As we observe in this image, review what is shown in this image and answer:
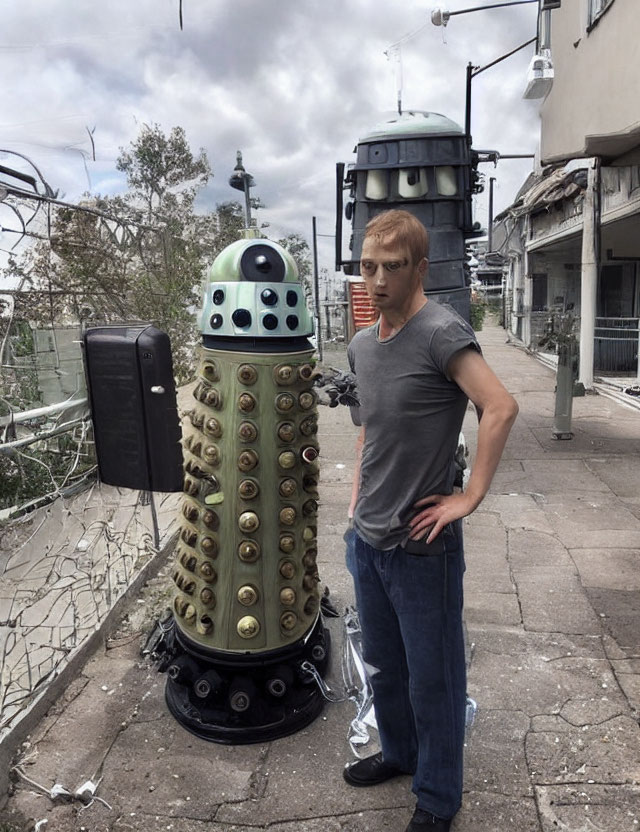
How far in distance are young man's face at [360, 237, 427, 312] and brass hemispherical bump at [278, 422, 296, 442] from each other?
2.71 ft

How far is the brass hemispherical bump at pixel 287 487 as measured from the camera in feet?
8.41

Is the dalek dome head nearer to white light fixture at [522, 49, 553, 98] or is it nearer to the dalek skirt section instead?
the dalek skirt section

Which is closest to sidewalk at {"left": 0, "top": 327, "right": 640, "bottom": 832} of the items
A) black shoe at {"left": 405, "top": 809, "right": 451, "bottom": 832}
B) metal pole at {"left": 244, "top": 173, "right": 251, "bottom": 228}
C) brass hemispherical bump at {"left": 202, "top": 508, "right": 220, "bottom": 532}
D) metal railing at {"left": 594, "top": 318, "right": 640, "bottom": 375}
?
black shoe at {"left": 405, "top": 809, "right": 451, "bottom": 832}

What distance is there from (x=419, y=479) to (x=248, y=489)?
2.81ft

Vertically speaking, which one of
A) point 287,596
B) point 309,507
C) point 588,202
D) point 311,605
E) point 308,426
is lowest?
point 311,605

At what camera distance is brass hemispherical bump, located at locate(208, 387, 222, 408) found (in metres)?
2.49

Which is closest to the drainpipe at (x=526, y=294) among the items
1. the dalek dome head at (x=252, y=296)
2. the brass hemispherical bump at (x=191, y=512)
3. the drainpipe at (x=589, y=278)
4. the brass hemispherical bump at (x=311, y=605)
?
the drainpipe at (x=589, y=278)

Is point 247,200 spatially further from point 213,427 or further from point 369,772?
point 369,772

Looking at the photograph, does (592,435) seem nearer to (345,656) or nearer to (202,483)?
(345,656)

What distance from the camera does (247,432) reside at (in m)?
2.46

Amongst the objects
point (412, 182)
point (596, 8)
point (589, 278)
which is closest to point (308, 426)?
point (412, 182)

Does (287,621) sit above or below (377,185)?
below

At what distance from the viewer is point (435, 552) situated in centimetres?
189

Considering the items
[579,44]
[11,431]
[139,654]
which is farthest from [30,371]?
[579,44]
